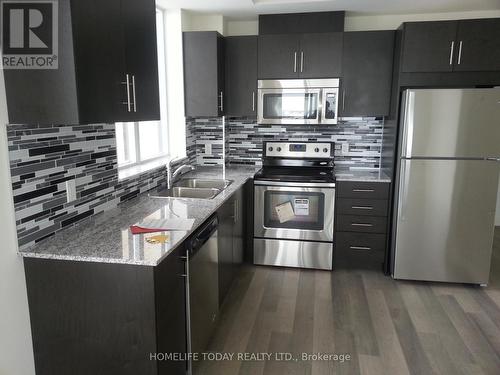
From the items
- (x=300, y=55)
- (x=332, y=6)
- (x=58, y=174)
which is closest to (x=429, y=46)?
(x=332, y=6)

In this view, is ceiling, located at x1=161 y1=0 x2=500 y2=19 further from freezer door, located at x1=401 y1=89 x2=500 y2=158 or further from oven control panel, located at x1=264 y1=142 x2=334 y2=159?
oven control panel, located at x1=264 y1=142 x2=334 y2=159

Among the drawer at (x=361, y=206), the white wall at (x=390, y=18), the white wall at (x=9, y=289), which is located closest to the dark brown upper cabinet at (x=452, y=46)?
the white wall at (x=390, y=18)

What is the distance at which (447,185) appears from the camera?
9.98 feet

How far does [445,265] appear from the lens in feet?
10.4

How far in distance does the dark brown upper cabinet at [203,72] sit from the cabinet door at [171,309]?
6.35ft

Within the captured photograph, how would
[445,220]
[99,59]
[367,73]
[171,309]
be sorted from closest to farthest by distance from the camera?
[99,59] → [171,309] → [445,220] → [367,73]

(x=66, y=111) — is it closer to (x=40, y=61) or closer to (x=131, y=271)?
(x=40, y=61)

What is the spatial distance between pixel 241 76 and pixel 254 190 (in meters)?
1.11

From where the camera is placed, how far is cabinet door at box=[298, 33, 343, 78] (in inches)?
133

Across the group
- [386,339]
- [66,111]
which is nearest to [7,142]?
[66,111]

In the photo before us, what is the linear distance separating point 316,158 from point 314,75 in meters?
0.81

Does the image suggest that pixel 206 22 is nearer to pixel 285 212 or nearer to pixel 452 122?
pixel 285 212

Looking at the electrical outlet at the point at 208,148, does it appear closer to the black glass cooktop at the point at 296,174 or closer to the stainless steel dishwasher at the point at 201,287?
the black glass cooktop at the point at 296,174

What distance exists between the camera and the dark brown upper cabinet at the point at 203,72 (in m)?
3.38
